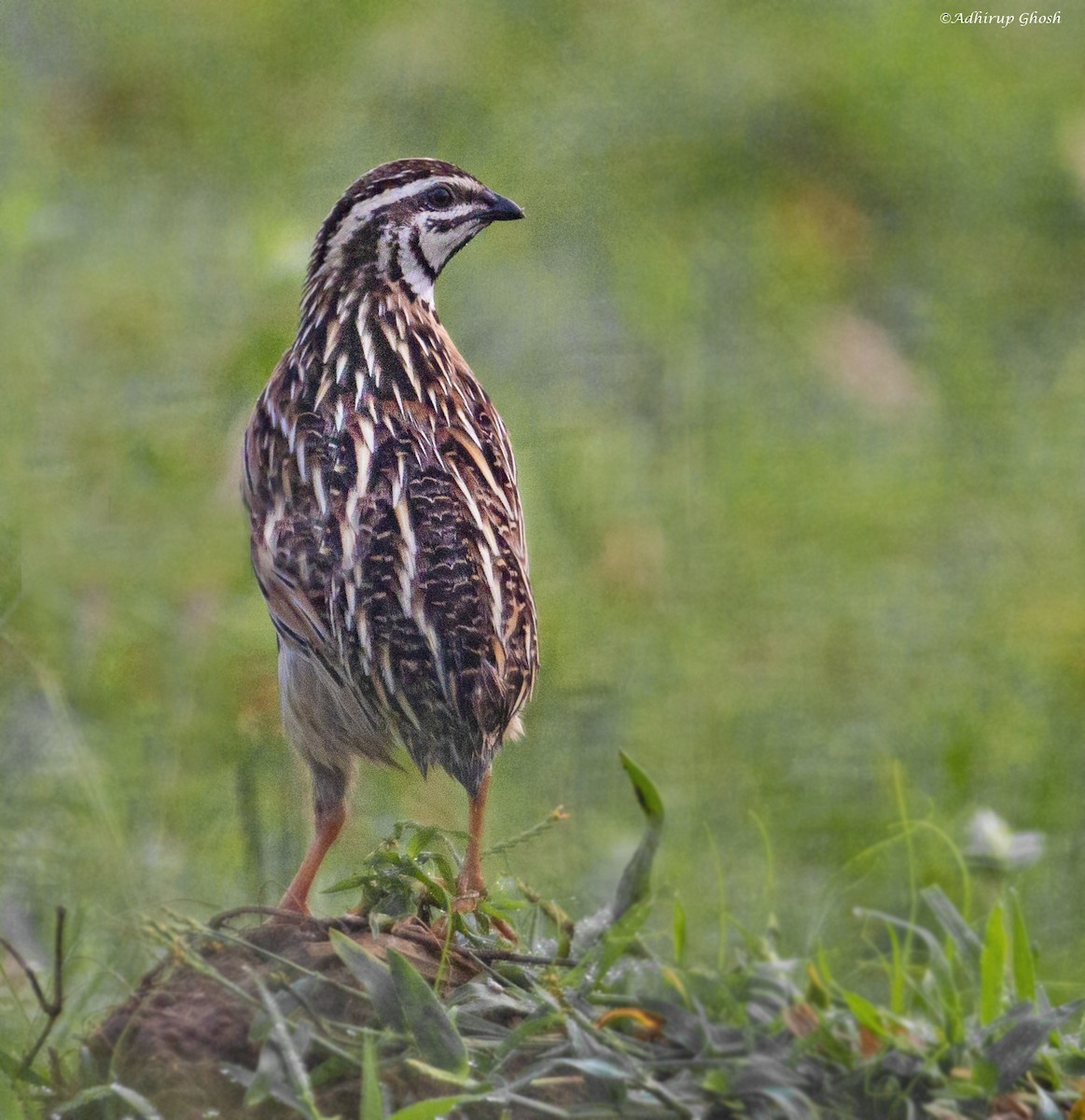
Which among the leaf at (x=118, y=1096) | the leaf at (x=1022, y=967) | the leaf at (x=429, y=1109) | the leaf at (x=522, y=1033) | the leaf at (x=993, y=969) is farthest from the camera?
the leaf at (x=1022, y=967)

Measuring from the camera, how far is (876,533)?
714 centimetres

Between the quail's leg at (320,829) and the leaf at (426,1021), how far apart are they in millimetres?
290

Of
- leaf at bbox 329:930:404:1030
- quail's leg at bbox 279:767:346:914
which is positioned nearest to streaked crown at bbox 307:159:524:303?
quail's leg at bbox 279:767:346:914

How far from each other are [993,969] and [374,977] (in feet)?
3.93

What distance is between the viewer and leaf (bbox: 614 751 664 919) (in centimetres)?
321

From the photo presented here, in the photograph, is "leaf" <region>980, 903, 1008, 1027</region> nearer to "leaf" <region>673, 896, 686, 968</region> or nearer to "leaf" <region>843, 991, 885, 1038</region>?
"leaf" <region>843, 991, 885, 1038</region>

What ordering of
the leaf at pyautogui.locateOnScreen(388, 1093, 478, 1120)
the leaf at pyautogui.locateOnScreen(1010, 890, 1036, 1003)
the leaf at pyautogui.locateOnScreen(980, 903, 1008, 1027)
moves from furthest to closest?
the leaf at pyautogui.locateOnScreen(1010, 890, 1036, 1003)
the leaf at pyautogui.locateOnScreen(980, 903, 1008, 1027)
the leaf at pyautogui.locateOnScreen(388, 1093, 478, 1120)

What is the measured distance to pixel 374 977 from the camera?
10.4ft

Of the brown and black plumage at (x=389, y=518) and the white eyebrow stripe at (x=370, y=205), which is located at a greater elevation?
the white eyebrow stripe at (x=370, y=205)

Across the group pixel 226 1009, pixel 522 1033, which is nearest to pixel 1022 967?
pixel 522 1033

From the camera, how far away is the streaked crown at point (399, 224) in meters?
3.32

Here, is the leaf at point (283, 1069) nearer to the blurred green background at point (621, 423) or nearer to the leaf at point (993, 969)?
the blurred green background at point (621, 423)

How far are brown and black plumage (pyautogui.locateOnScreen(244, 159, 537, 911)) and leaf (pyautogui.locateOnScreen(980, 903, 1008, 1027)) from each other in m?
0.98

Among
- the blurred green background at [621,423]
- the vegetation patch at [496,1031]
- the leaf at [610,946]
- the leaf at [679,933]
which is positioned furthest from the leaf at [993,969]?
the leaf at [610,946]
